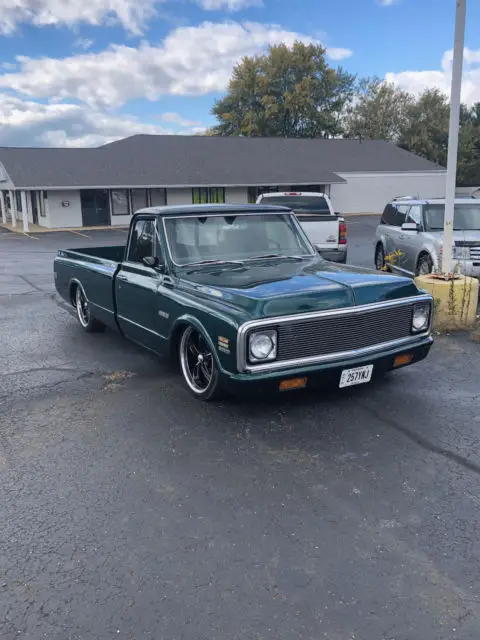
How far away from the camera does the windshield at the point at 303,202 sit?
1408 centimetres

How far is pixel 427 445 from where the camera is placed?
4188 millimetres

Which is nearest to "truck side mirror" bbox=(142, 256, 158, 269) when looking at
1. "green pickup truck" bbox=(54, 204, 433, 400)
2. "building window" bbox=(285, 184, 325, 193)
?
"green pickup truck" bbox=(54, 204, 433, 400)

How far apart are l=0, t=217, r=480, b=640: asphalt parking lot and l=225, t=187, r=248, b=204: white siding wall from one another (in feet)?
105

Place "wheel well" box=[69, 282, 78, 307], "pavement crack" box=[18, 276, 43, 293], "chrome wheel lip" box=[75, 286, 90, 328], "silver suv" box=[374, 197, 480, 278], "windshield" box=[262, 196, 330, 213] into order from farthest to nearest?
"windshield" box=[262, 196, 330, 213]
"pavement crack" box=[18, 276, 43, 293]
"silver suv" box=[374, 197, 480, 278]
"wheel well" box=[69, 282, 78, 307]
"chrome wheel lip" box=[75, 286, 90, 328]

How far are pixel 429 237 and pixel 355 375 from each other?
238 inches

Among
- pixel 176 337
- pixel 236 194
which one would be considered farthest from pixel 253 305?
pixel 236 194

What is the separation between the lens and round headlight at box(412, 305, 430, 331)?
4.99 meters

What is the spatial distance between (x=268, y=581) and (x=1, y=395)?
368 cm

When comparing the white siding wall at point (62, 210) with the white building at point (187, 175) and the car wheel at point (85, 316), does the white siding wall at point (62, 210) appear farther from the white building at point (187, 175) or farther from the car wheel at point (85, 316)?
the car wheel at point (85, 316)

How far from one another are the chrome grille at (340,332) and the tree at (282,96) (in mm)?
53150

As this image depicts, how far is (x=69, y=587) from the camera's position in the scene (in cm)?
273

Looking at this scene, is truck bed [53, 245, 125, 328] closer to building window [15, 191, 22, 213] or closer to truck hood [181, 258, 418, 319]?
truck hood [181, 258, 418, 319]

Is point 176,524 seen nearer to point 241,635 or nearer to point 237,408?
point 241,635

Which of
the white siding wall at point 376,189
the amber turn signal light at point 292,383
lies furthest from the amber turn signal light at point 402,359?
the white siding wall at point 376,189
